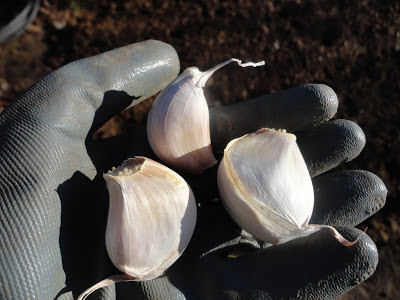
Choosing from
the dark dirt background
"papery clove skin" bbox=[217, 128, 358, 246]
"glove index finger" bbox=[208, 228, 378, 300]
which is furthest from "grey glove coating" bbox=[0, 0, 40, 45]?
"glove index finger" bbox=[208, 228, 378, 300]

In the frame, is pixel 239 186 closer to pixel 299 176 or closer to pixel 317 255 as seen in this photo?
pixel 299 176

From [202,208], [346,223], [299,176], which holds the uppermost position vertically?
[299,176]

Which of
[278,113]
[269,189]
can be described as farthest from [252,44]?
[269,189]

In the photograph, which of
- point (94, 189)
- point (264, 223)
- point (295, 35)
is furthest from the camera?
point (295, 35)

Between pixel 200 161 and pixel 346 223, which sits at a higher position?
pixel 200 161

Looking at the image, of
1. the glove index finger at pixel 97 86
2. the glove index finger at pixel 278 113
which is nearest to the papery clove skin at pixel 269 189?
the glove index finger at pixel 278 113

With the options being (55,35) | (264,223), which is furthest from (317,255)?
(55,35)

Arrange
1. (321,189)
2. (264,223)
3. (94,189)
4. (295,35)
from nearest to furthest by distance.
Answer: (264,223) → (94,189) → (321,189) → (295,35)
